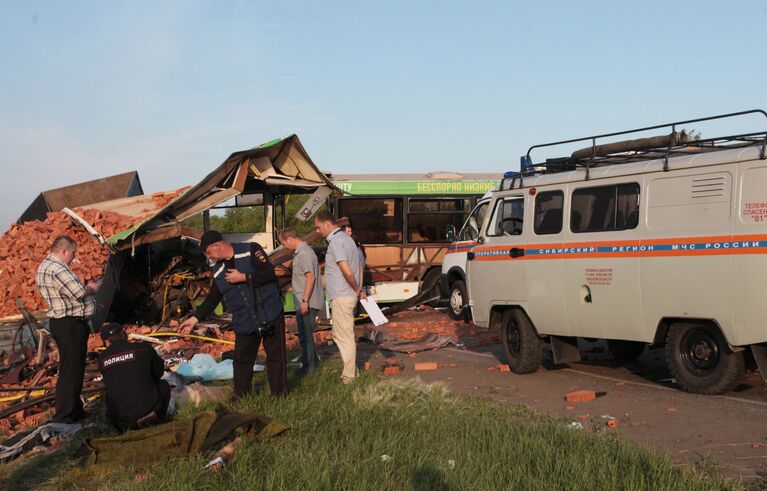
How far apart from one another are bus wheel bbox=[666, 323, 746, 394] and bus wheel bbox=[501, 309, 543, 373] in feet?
6.56

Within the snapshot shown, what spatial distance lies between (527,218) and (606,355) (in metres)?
2.97

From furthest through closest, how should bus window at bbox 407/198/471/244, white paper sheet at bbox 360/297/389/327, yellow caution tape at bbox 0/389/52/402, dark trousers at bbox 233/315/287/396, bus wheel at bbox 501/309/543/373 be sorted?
bus window at bbox 407/198/471/244 < white paper sheet at bbox 360/297/389/327 < bus wheel at bbox 501/309/543/373 < yellow caution tape at bbox 0/389/52/402 < dark trousers at bbox 233/315/287/396

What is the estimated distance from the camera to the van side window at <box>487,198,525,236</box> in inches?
431

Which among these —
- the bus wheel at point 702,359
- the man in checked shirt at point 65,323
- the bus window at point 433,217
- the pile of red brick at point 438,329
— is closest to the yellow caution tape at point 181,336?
the pile of red brick at point 438,329

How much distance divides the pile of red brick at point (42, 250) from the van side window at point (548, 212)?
26.6 feet

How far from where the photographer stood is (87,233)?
50.9 ft

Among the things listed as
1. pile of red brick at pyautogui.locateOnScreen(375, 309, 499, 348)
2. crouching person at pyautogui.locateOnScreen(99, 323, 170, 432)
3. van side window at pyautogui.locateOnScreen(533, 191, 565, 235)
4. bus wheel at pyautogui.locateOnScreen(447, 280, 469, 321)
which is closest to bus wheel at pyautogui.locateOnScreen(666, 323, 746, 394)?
van side window at pyautogui.locateOnScreen(533, 191, 565, 235)

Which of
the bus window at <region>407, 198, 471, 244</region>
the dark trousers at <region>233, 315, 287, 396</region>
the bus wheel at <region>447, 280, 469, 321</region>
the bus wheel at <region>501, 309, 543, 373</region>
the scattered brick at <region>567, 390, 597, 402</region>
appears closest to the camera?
the dark trousers at <region>233, 315, 287, 396</region>

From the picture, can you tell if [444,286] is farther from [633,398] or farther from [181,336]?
[633,398]

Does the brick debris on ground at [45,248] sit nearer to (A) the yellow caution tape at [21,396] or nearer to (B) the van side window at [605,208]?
(A) the yellow caution tape at [21,396]

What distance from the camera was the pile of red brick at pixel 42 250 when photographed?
14.7m

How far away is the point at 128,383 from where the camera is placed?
725 centimetres

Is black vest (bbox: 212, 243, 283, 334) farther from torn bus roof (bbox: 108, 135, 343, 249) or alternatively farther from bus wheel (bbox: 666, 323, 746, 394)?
torn bus roof (bbox: 108, 135, 343, 249)

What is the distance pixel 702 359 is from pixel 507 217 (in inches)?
129
